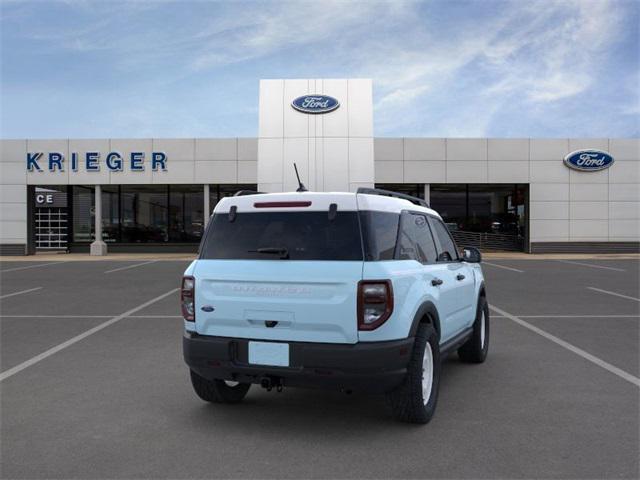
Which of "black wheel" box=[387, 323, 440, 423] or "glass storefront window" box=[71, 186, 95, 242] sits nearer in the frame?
"black wheel" box=[387, 323, 440, 423]

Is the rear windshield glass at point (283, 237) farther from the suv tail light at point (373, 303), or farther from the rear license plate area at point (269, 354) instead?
the rear license plate area at point (269, 354)

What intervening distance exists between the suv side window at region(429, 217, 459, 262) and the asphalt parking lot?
1191 millimetres

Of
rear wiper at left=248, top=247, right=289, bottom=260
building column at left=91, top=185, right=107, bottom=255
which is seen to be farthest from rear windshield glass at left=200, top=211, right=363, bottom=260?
building column at left=91, top=185, right=107, bottom=255

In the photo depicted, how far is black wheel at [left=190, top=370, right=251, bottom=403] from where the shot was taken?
4.56m

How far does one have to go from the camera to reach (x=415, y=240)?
4.65m

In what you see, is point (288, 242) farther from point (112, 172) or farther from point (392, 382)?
point (112, 172)

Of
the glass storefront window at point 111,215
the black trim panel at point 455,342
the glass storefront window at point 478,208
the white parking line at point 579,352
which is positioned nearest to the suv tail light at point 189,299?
the black trim panel at point 455,342

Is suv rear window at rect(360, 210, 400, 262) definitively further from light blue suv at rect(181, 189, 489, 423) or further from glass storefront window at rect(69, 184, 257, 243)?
glass storefront window at rect(69, 184, 257, 243)

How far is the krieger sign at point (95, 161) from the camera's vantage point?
1122 inches

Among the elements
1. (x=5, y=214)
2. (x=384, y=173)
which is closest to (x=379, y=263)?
(x=384, y=173)

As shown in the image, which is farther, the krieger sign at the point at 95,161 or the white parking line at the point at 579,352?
the krieger sign at the point at 95,161

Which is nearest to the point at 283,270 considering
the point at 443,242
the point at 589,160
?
the point at 443,242

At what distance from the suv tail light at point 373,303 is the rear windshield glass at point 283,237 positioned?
22 centimetres

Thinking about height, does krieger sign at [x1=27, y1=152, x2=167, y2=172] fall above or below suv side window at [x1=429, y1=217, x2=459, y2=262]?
above
